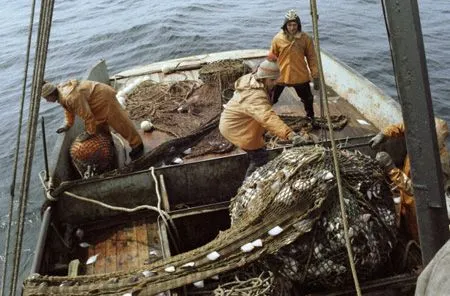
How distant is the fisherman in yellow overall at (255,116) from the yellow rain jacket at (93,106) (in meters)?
2.09

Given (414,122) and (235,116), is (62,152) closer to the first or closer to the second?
(235,116)

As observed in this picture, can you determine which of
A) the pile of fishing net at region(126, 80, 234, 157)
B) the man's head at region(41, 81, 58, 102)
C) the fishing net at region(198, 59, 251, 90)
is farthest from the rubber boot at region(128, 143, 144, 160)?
the fishing net at region(198, 59, 251, 90)

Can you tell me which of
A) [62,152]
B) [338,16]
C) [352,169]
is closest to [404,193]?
[352,169]

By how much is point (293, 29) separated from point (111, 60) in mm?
11011

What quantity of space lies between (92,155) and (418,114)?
497 cm

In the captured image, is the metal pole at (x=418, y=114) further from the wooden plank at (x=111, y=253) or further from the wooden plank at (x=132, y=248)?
the wooden plank at (x=111, y=253)

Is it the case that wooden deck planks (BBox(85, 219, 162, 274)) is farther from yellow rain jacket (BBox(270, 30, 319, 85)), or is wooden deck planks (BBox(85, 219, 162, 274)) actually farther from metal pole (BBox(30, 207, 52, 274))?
yellow rain jacket (BBox(270, 30, 319, 85))

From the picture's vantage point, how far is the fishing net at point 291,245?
3998 millimetres

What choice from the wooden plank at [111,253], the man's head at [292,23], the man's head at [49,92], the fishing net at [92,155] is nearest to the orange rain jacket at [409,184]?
the man's head at [292,23]

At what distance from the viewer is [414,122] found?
96.8 inches

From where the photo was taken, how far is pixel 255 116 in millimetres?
4902

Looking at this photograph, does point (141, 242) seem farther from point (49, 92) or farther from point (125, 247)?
point (49, 92)

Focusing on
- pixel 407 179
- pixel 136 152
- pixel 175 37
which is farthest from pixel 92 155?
pixel 175 37

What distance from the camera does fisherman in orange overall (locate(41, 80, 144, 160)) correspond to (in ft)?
20.0
